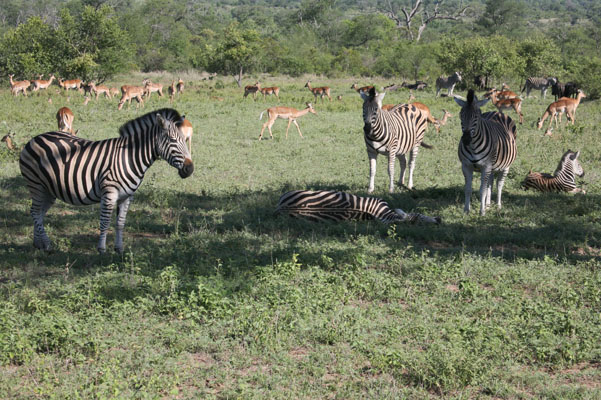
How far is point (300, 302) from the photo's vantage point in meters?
5.88

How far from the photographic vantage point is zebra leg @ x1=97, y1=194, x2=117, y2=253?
7336 mm

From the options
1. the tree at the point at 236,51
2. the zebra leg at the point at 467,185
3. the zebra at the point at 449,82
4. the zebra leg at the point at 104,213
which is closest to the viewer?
the zebra leg at the point at 104,213

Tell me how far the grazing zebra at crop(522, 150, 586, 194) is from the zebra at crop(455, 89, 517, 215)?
146cm

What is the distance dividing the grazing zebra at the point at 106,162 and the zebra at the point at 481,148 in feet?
14.4

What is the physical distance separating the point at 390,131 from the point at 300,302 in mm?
6339

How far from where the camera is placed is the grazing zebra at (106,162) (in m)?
7.39

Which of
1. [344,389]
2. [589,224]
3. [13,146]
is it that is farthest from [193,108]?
[344,389]

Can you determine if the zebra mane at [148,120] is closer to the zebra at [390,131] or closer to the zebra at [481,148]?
the zebra at [390,131]

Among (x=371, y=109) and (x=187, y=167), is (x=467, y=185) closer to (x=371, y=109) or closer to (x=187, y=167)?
(x=371, y=109)

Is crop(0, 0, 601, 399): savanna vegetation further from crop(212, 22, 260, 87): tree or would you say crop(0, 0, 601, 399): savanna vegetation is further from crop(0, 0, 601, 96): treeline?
crop(212, 22, 260, 87): tree

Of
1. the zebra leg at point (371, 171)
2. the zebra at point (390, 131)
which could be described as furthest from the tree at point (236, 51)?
the zebra leg at point (371, 171)

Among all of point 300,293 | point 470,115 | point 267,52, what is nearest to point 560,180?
point 470,115

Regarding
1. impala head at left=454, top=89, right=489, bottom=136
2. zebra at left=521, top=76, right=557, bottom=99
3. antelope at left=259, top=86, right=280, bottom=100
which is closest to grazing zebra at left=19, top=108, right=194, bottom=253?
impala head at left=454, top=89, right=489, bottom=136

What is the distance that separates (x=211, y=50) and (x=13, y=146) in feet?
98.5
